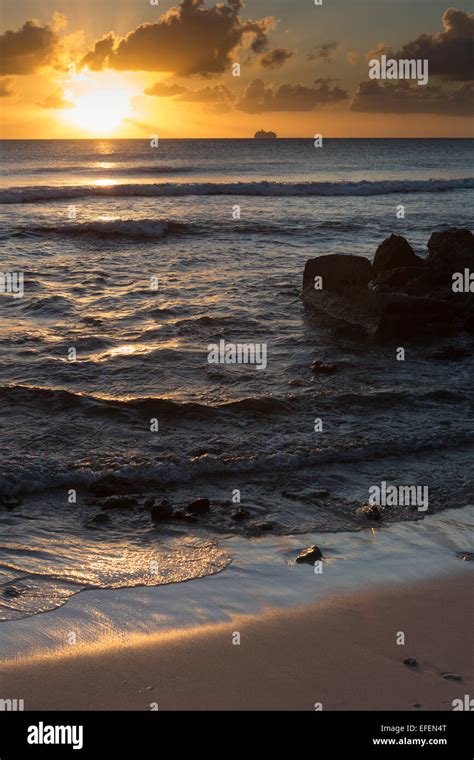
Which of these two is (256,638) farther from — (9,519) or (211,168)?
(211,168)

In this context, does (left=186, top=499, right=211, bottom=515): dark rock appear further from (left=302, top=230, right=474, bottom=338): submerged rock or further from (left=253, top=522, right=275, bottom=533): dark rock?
(left=302, top=230, right=474, bottom=338): submerged rock

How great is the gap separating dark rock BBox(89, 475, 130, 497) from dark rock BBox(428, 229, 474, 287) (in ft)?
30.2

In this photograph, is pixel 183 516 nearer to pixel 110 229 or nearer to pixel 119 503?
pixel 119 503

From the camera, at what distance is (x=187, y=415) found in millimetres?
10516

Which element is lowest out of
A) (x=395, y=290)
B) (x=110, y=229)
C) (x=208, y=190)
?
(x=395, y=290)

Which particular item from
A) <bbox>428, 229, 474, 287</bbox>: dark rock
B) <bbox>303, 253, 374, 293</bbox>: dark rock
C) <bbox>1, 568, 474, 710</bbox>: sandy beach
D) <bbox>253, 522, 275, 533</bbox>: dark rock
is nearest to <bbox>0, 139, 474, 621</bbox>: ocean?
<bbox>253, 522, 275, 533</bbox>: dark rock

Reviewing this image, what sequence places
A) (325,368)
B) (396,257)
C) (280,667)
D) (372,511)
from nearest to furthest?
1. (280,667)
2. (372,511)
3. (325,368)
4. (396,257)

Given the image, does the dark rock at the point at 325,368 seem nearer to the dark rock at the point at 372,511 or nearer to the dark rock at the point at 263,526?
the dark rock at the point at 372,511

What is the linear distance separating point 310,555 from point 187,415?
3.98 meters

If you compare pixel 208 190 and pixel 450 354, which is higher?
pixel 208 190

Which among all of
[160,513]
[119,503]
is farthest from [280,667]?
[119,503]

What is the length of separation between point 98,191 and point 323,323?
30.5 m

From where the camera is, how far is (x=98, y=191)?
43.3 m

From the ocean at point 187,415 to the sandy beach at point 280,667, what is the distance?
976mm
